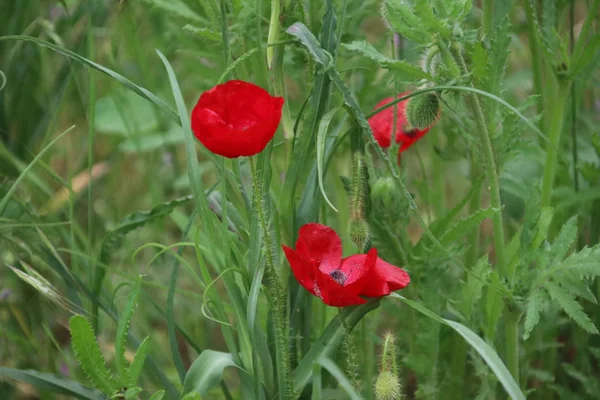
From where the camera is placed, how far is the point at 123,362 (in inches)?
40.6

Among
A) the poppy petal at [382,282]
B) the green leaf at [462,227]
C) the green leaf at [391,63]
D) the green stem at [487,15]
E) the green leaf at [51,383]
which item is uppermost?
the green stem at [487,15]

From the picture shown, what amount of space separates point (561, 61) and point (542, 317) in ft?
1.52

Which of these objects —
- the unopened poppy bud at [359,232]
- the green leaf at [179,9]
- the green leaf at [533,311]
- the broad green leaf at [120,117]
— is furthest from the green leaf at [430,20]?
the broad green leaf at [120,117]

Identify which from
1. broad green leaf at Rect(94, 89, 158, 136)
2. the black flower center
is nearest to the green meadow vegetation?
the black flower center

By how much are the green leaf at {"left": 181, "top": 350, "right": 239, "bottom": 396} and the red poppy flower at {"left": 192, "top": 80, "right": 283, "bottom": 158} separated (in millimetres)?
289

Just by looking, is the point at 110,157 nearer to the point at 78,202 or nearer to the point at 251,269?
the point at 78,202

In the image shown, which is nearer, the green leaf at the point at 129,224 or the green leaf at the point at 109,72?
the green leaf at the point at 109,72

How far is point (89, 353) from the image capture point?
1.01 metres

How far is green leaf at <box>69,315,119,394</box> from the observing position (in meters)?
0.99

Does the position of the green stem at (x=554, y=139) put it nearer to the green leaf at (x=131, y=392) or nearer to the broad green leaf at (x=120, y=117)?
the green leaf at (x=131, y=392)

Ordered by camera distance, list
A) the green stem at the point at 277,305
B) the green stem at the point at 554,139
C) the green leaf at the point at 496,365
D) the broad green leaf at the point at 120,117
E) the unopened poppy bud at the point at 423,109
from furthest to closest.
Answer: the broad green leaf at the point at 120,117
the green stem at the point at 554,139
the unopened poppy bud at the point at 423,109
the green stem at the point at 277,305
the green leaf at the point at 496,365

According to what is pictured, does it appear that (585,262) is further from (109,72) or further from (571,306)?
(109,72)

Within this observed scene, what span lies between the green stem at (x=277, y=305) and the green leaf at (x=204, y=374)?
0.24ft

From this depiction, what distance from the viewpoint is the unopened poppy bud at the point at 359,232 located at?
112 centimetres
